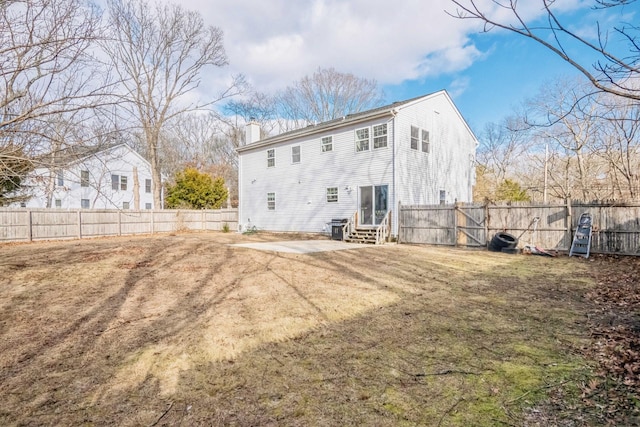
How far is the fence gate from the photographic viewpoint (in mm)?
12312

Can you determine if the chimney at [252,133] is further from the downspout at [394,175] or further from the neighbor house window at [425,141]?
the neighbor house window at [425,141]

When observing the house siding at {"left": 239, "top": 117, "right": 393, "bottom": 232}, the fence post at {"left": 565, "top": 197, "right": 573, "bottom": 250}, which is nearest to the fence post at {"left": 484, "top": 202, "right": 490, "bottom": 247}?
the fence post at {"left": 565, "top": 197, "right": 573, "bottom": 250}

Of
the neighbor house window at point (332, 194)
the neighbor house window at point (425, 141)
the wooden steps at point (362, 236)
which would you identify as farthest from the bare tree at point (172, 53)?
the wooden steps at point (362, 236)

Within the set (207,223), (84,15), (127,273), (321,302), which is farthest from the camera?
(207,223)

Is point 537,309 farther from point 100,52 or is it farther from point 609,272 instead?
point 100,52

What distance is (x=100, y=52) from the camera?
12.8 ft

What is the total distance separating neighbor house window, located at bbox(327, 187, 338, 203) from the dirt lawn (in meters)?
8.95

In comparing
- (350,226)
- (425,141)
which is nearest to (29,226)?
(350,226)

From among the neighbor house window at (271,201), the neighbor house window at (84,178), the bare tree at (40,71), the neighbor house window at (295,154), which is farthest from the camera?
the neighbor house window at (271,201)

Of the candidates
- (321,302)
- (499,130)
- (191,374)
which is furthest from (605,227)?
(499,130)

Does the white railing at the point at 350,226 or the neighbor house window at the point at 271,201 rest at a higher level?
the neighbor house window at the point at 271,201

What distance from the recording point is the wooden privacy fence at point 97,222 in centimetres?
1506

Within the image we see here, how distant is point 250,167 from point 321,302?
1666 cm

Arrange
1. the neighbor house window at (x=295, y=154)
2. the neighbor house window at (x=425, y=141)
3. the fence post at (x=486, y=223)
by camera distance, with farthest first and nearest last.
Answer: the neighbor house window at (x=295, y=154) < the neighbor house window at (x=425, y=141) < the fence post at (x=486, y=223)
